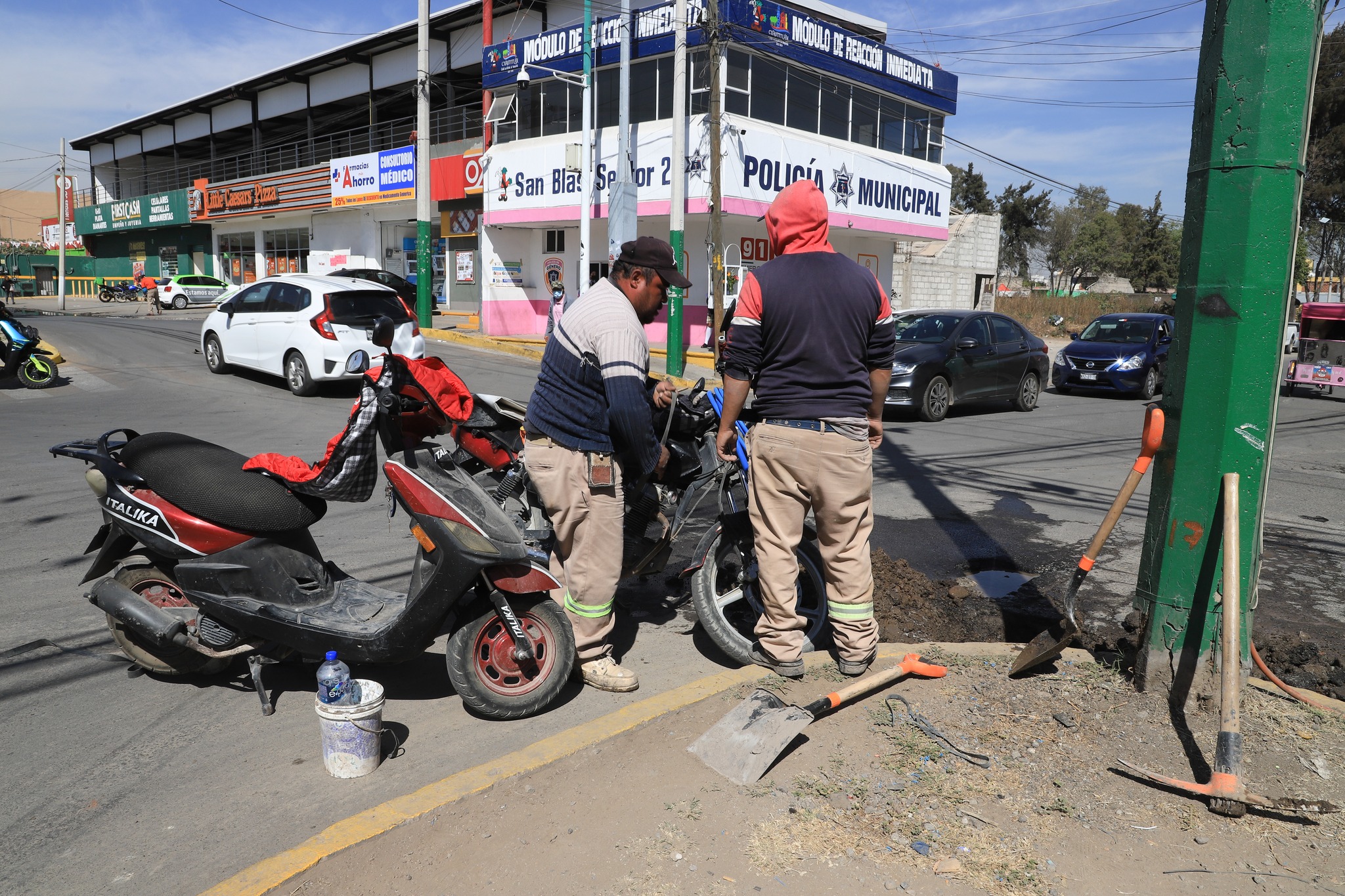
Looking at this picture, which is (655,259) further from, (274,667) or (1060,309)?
(1060,309)

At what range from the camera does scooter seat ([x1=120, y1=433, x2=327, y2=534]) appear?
3.77 metres

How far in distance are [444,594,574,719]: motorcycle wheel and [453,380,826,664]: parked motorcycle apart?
0.51 m

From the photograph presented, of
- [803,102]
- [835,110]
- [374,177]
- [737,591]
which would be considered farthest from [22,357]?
[374,177]

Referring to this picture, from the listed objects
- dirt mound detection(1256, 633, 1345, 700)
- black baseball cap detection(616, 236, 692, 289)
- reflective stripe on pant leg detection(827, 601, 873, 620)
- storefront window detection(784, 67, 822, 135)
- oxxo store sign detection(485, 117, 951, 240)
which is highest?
storefront window detection(784, 67, 822, 135)

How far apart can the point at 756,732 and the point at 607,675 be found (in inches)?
38.9

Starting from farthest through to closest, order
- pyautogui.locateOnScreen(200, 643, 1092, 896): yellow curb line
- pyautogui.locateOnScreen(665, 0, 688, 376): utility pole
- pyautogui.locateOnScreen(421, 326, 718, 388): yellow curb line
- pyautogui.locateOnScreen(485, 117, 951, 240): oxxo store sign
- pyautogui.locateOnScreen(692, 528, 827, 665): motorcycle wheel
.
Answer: pyautogui.locateOnScreen(421, 326, 718, 388): yellow curb line → pyautogui.locateOnScreen(485, 117, 951, 240): oxxo store sign → pyautogui.locateOnScreen(665, 0, 688, 376): utility pole → pyautogui.locateOnScreen(692, 528, 827, 665): motorcycle wheel → pyautogui.locateOnScreen(200, 643, 1092, 896): yellow curb line

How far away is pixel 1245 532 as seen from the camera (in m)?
3.25

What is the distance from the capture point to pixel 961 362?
13266 millimetres

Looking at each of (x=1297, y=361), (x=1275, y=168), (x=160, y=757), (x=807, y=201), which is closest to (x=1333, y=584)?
(x=1275, y=168)

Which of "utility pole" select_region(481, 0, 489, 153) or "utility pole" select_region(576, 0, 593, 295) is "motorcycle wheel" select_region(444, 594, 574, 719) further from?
"utility pole" select_region(481, 0, 489, 153)

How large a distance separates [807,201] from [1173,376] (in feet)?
5.10

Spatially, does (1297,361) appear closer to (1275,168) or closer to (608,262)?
(608,262)

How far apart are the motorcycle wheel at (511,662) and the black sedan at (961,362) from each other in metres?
9.44

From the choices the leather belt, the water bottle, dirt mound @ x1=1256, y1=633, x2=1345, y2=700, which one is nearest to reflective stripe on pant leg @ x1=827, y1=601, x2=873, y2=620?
the leather belt
